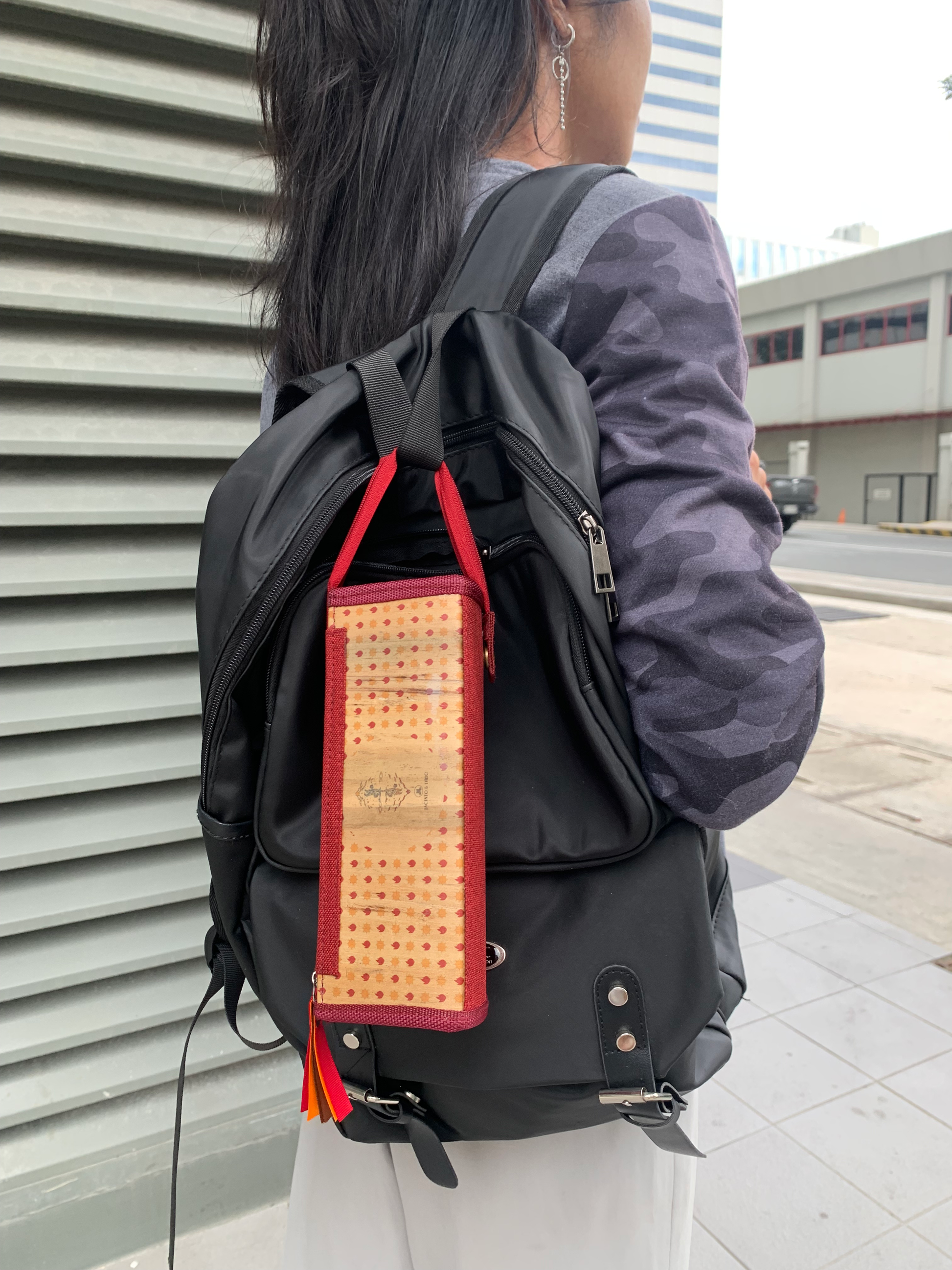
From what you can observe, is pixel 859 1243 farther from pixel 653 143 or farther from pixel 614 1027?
pixel 653 143

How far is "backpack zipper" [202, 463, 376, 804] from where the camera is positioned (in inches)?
29.9

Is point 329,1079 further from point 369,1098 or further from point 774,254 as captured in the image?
point 774,254

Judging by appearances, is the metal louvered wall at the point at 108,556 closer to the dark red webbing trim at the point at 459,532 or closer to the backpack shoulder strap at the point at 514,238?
the backpack shoulder strap at the point at 514,238

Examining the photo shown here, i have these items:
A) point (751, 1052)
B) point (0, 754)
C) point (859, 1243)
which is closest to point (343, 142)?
point (0, 754)

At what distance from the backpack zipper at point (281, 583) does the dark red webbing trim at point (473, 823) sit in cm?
15

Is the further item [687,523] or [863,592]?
[863,592]

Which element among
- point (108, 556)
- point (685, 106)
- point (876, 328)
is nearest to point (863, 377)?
point (876, 328)

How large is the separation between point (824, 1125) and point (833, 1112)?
5 cm

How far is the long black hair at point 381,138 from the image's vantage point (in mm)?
932

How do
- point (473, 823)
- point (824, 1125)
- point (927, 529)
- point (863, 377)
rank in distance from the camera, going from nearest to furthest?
1. point (473, 823)
2. point (824, 1125)
3. point (927, 529)
4. point (863, 377)

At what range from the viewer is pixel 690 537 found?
724 mm

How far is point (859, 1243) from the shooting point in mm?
1757

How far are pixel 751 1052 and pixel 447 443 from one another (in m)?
2.12

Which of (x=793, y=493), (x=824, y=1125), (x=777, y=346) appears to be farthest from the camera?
(x=777, y=346)
